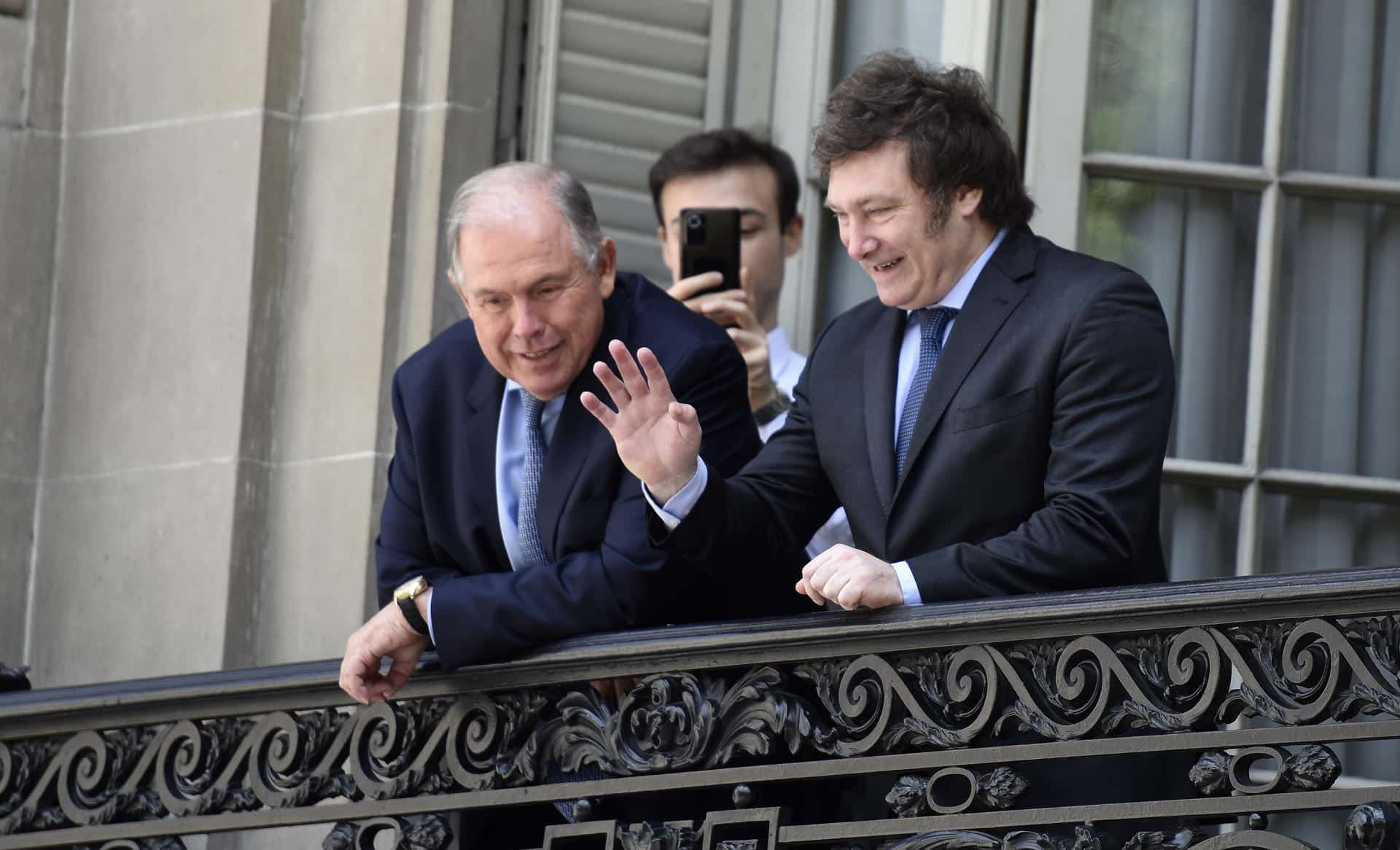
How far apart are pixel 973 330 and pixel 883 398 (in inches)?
7.3

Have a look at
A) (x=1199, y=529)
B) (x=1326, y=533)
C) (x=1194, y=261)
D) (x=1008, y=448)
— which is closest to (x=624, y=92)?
(x=1194, y=261)

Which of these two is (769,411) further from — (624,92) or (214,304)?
(214,304)

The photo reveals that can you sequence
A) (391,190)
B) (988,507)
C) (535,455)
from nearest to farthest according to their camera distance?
1. (988,507)
2. (535,455)
3. (391,190)

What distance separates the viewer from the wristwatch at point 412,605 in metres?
3.85

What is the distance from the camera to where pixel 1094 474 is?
3.46m

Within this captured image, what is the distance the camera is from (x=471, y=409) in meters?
4.08

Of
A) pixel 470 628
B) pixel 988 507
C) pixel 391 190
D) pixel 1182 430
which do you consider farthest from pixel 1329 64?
pixel 470 628

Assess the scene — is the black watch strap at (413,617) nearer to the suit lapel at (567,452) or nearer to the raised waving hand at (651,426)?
the suit lapel at (567,452)

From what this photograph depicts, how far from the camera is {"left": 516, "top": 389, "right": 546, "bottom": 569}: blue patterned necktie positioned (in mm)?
3979

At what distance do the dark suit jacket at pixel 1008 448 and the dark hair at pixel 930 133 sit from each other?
10 cm

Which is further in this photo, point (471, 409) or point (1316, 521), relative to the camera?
point (1316, 521)

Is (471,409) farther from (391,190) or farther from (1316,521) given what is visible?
(1316,521)

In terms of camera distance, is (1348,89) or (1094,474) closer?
(1094,474)

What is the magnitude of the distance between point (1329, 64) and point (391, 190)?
236cm
